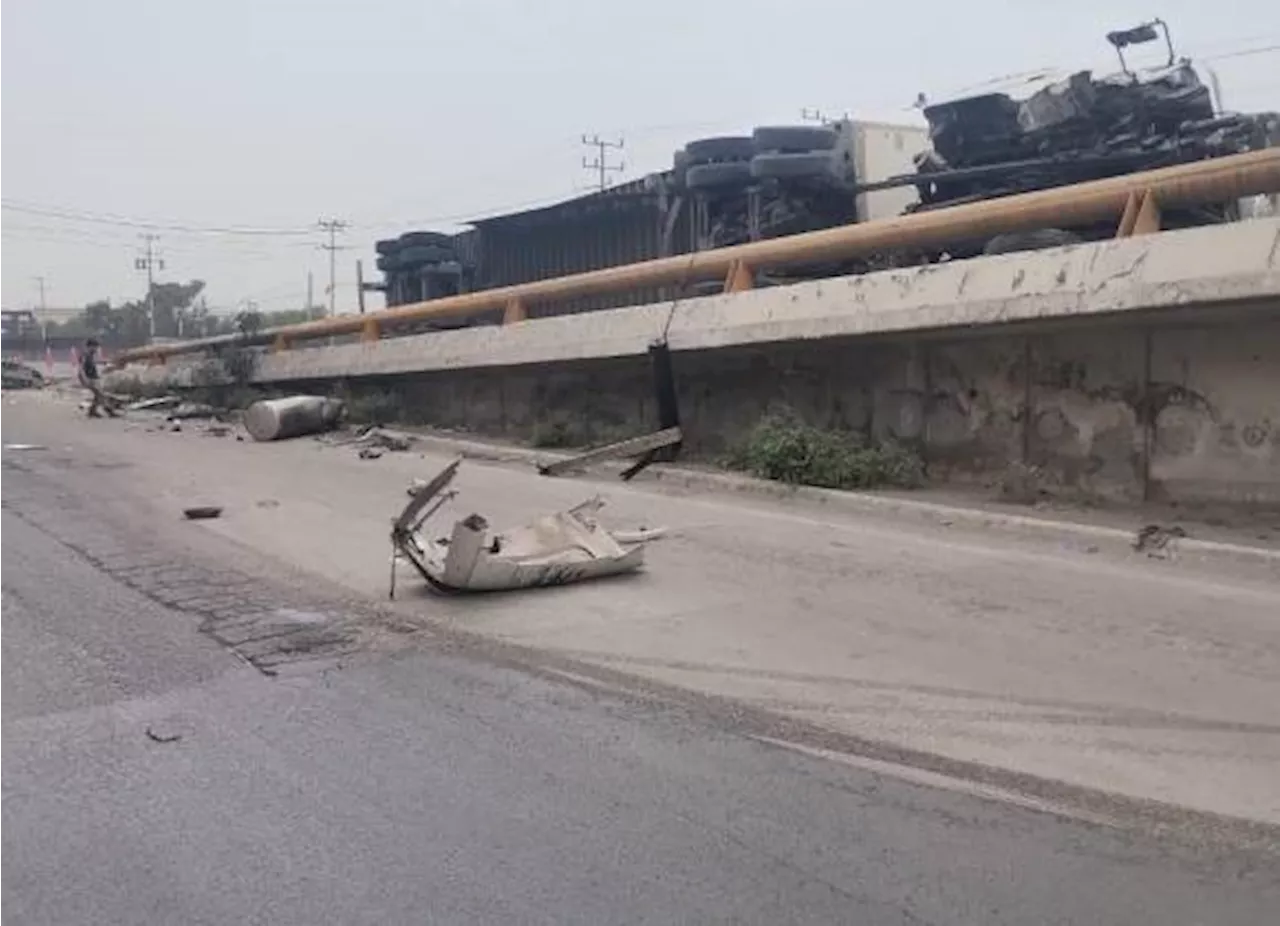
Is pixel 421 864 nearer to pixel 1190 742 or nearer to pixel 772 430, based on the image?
pixel 1190 742

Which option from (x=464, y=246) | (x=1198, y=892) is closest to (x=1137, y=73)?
(x=1198, y=892)

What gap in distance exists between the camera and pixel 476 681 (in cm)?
629

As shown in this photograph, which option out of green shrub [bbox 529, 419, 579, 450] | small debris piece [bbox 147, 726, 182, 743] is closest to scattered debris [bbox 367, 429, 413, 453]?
green shrub [bbox 529, 419, 579, 450]

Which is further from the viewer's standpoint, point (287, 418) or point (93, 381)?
point (93, 381)

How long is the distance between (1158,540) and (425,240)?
16.0 m

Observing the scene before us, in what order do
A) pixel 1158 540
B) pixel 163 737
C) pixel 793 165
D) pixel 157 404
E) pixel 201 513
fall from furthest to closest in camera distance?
pixel 157 404 → pixel 793 165 → pixel 201 513 → pixel 1158 540 → pixel 163 737

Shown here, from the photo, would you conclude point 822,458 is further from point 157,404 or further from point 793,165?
point 157,404

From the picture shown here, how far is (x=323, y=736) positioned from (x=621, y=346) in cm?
911

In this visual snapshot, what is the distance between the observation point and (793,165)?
14992mm

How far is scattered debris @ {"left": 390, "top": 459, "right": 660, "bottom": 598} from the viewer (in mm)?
7918

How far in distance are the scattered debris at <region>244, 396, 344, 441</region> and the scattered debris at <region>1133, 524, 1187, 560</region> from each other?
489 inches

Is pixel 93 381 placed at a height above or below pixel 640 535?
above

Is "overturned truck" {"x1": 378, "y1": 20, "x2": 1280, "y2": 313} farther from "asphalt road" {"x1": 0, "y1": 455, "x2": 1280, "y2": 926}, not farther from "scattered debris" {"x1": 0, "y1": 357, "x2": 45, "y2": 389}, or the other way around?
"scattered debris" {"x1": 0, "y1": 357, "x2": 45, "y2": 389}

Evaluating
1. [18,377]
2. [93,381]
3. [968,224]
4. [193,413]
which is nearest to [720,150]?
Result: [968,224]
